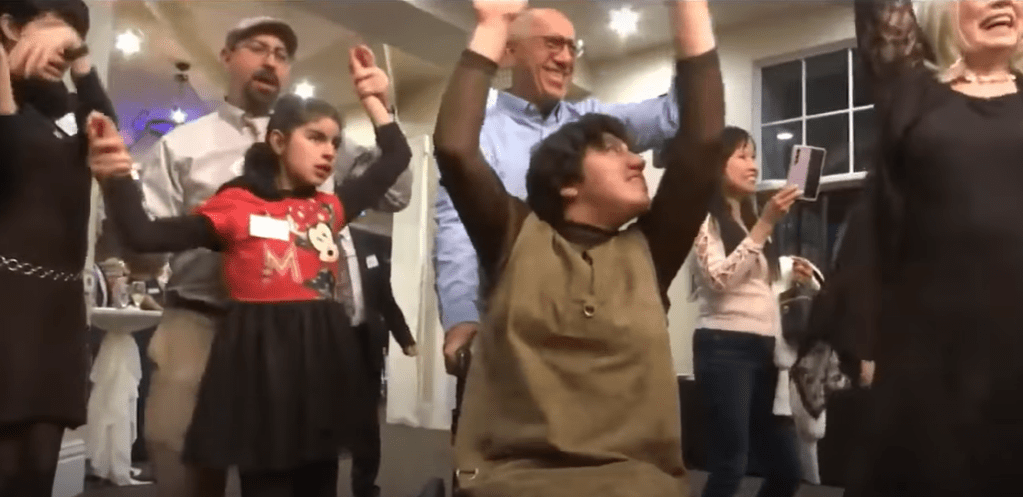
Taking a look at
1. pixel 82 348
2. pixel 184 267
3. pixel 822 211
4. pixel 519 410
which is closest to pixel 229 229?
pixel 184 267

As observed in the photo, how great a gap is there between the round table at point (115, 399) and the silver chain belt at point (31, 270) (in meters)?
0.07

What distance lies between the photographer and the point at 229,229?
762 mm

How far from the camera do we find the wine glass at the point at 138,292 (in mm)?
822

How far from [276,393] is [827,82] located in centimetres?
60

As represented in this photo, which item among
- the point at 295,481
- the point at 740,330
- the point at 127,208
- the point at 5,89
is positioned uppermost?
the point at 5,89

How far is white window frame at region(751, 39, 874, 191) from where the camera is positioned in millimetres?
812

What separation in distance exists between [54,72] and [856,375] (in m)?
0.76

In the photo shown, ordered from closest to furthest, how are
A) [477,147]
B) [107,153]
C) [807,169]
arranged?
1. [477,147]
2. [107,153]
3. [807,169]

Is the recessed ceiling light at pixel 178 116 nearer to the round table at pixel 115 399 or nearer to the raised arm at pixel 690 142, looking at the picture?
the round table at pixel 115 399

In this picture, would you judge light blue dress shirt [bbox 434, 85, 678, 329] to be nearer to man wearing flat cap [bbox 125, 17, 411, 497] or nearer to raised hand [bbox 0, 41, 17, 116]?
man wearing flat cap [bbox 125, 17, 411, 497]

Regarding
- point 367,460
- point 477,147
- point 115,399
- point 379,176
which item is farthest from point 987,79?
point 115,399

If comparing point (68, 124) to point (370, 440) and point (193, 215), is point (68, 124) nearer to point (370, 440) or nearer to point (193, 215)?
point (193, 215)

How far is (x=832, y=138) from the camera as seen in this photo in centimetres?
86

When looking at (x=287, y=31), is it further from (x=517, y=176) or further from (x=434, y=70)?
(x=517, y=176)
